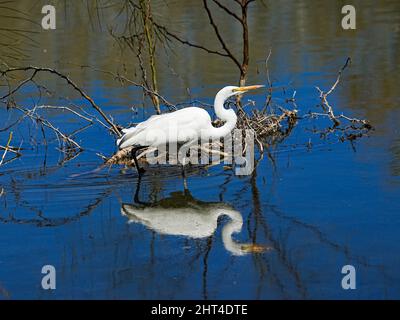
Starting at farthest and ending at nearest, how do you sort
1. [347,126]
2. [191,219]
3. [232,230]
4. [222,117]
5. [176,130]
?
[347,126] → [222,117] → [176,130] → [191,219] → [232,230]

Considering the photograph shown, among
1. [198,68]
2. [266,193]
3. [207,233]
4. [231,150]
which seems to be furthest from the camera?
[198,68]

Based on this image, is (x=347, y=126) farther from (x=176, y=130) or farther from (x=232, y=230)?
(x=232, y=230)

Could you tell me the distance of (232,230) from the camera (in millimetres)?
6516

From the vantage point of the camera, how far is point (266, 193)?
752 centimetres

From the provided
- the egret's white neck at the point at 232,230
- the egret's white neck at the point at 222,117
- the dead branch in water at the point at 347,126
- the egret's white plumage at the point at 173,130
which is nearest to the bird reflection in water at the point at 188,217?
the egret's white neck at the point at 232,230

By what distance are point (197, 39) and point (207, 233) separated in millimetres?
10301

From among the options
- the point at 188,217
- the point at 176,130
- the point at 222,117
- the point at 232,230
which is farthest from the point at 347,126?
the point at 232,230

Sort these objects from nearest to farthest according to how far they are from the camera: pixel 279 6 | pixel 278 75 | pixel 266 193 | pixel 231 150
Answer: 1. pixel 266 193
2. pixel 231 150
3. pixel 278 75
4. pixel 279 6

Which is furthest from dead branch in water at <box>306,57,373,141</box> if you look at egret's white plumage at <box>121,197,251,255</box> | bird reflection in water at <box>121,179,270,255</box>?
egret's white plumage at <box>121,197,251,255</box>

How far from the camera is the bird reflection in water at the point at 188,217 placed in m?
6.34

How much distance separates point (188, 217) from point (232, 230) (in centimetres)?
59

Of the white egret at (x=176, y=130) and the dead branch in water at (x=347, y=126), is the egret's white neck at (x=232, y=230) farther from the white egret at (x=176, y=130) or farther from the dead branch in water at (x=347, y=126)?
the dead branch in water at (x=347, y=126)
